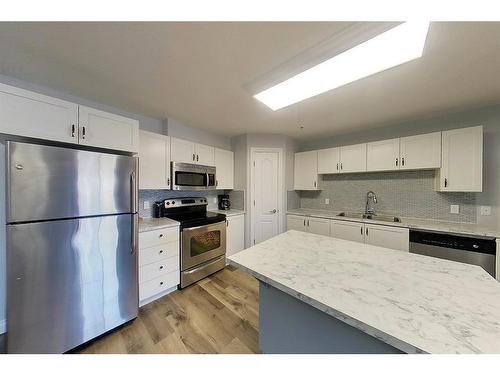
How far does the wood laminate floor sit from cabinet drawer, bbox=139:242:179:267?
50 centimetres

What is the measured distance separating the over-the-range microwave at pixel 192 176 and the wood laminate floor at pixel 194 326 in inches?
54.7

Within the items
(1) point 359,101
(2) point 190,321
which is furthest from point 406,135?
(2) point 190,321

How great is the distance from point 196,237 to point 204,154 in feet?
4.28

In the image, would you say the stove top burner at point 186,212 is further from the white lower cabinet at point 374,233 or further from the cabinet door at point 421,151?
the cabinet door at point 421,151

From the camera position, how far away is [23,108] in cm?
133

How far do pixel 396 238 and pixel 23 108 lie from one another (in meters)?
3.84

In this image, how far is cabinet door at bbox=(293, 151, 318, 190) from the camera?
3404 millimetres

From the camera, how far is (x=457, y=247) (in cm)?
193

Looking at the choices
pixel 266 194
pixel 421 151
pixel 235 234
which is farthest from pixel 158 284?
pixel 421 151

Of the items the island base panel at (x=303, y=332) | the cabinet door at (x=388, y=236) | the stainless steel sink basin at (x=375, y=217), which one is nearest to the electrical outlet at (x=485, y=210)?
the stainless steel sink basin at (x=375, y=217)

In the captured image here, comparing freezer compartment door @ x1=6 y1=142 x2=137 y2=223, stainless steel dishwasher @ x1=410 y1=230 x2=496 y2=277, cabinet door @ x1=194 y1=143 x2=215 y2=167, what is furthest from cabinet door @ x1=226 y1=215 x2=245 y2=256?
stainless steel dishwasher @ x1=410 y1=230 x2=496 y2=277

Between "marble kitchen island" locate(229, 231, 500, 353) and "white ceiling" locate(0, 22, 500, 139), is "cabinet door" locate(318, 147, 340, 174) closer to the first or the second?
"white ceiling" locate(0, 22, 500, 139)

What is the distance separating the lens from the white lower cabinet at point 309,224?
2.89m
